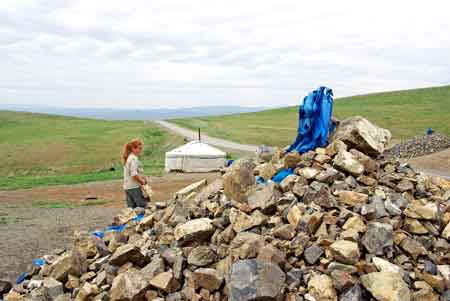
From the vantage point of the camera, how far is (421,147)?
23.1 m

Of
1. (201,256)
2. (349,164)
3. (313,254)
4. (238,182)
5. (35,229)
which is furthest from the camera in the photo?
(35,229)

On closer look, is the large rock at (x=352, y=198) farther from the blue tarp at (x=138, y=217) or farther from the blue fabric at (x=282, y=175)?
the blue tarp at (x=138, y=217)

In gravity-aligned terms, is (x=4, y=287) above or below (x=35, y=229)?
above

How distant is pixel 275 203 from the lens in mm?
5930

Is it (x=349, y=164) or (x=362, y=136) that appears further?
(x=362, y=136)

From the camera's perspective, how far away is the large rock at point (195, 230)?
580 centimetres

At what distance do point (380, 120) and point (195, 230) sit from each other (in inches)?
2051

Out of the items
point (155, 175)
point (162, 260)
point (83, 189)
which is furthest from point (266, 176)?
point (155, 175)

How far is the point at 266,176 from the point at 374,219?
199 centimetres

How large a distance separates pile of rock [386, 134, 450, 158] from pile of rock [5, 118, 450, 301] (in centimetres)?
1703

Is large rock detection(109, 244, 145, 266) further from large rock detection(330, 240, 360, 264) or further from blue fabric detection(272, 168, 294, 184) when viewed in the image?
large rock detection(330, 240, 360, 264)

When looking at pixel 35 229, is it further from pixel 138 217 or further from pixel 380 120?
pixel 380 120

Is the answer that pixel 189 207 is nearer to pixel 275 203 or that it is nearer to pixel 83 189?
pixel 275 203

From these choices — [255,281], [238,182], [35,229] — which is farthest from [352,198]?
[35,229]
